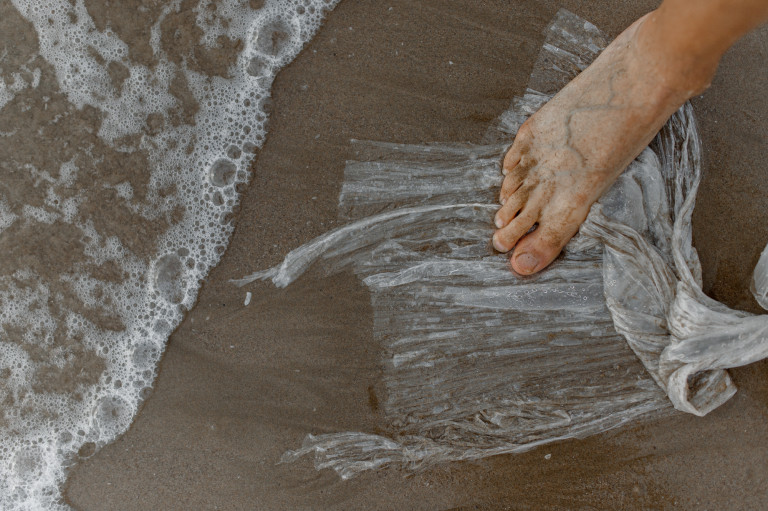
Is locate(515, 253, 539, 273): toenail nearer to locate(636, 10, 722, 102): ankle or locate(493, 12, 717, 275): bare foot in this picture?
locate(493, 12, 717, 275): bare foot

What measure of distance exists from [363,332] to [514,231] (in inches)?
31.6

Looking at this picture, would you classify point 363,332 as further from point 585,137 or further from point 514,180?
point 585,137

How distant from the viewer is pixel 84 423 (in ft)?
7.41

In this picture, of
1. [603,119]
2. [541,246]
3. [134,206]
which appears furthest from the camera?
[134,206]

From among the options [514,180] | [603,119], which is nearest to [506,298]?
[514,180]

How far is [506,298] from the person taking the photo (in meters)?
2.14

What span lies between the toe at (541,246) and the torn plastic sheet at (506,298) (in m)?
0.06

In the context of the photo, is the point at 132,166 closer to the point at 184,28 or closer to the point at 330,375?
the point at 184,28

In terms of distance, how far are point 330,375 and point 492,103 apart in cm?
143

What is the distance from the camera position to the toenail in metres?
2.10

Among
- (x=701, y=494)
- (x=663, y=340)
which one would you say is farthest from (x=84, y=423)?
(x=701, y=494)

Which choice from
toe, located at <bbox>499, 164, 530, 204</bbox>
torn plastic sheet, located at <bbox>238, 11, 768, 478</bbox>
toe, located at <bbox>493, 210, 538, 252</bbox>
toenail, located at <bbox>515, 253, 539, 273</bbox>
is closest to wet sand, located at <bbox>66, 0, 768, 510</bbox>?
torn plastic sheet, located at <bbox>238, 11, 768, 478</bbox>

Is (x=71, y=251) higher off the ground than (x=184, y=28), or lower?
lower

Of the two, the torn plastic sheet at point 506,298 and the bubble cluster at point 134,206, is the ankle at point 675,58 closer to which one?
the torn plastic sheet at point 506,298
